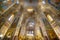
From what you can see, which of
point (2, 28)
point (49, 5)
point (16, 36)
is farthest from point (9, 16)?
point (49, 5)

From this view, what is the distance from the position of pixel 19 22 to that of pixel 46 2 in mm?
781

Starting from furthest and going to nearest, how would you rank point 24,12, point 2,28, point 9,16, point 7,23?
point 24,12
point 9,16
point 7,23
point 2,28

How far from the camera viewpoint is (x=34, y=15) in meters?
2.28

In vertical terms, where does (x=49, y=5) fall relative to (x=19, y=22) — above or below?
above

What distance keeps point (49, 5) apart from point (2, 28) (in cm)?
107

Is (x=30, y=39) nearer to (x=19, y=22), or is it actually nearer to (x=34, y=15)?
(x=19, y=22)

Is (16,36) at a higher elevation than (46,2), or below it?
below

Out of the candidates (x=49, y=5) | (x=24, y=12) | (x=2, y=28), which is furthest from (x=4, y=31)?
(x=49, y=5)

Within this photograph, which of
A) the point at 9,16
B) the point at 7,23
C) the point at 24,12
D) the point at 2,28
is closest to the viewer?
the point at 2,28

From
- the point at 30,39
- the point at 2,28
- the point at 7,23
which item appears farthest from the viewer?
the point at 7,23

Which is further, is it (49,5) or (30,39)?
Answer: (49,5)

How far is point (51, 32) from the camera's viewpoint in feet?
5.93

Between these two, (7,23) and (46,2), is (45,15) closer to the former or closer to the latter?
(46,2)

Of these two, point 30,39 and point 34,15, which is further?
point 34,15
